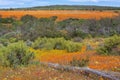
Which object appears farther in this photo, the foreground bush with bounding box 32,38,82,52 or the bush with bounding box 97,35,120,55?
the foreground bush with bounding box 32,38,82,52

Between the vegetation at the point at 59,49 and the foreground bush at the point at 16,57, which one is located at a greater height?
the foreground bush at the point at 16,57

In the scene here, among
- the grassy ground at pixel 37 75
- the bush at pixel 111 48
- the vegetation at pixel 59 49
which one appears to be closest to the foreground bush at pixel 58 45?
the vegetation at pixel 59 49

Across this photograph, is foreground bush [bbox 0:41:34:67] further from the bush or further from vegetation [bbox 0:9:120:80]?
the bush

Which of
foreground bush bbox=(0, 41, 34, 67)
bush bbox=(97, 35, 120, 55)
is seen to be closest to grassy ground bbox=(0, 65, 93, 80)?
foreground bush bbox=(0, 41, 34, 67)

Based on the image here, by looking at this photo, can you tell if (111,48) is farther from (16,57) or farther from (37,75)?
(37,75)

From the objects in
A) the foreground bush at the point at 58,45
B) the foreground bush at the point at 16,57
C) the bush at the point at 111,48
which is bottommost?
the foreground bush at the point at 58,45

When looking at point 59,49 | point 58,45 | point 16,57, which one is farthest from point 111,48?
point 16,57

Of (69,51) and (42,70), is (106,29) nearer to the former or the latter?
(69,51)

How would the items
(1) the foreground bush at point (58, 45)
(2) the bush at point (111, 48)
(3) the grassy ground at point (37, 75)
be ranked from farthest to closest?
(1) the foreground bush at point (58, 45) → (2) the bush at point (111, 48) → (3) the grassy ground at point (37, 75)

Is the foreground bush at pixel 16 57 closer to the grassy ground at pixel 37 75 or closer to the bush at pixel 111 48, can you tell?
the grassy ground at pixel 37 75

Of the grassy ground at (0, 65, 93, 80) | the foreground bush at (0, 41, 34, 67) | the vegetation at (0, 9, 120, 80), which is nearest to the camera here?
the grassy ground at (0, 65, 93, 80)

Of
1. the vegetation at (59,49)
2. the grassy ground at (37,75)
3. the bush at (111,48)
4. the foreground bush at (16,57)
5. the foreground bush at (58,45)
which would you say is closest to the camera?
the grassy ground at (37,75)

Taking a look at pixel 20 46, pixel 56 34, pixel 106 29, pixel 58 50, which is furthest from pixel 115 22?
pixel 20 46

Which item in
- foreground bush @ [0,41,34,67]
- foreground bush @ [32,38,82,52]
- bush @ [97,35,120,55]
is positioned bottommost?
foreground bush @ [32,38,82,52]
